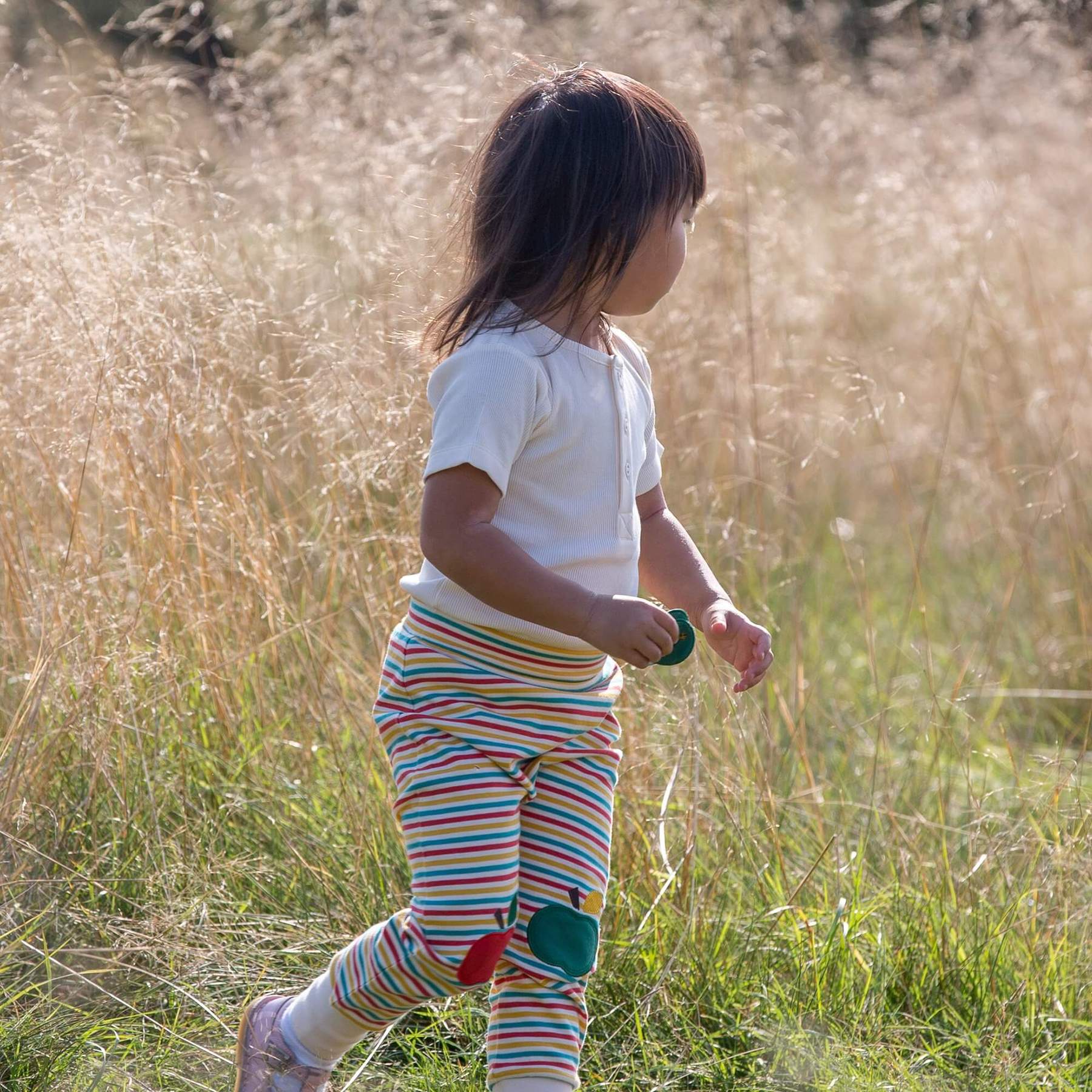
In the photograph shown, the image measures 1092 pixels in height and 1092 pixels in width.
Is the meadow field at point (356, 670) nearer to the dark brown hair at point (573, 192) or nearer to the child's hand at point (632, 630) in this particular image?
the dark brown hair at point (573, 192)

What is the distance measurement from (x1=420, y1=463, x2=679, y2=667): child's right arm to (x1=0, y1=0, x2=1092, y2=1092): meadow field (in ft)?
1.85

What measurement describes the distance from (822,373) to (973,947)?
3.16 metres

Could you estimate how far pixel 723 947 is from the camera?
2131 millimetres

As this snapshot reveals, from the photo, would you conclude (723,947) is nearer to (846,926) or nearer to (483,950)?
(846,926)

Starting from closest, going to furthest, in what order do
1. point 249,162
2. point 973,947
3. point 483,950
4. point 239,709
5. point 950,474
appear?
point 483,950, point 973,947, point 239,709, point 249,162, point 950,474

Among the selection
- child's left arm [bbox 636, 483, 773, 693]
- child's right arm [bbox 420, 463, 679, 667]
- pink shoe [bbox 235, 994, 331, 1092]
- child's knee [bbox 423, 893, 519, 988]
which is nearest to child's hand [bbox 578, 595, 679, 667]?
child's right arm [bbox 420, 463, 679, 667]

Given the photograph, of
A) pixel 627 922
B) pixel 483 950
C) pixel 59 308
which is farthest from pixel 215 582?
pixel 483 950

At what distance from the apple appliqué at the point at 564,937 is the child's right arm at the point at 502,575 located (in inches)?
14.0

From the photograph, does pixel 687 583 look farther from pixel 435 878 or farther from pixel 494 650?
pixel 435 878

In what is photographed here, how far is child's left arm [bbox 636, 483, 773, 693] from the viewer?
165 centimetres

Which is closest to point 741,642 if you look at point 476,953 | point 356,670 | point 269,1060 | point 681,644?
point 681,644

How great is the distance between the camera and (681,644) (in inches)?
59.6

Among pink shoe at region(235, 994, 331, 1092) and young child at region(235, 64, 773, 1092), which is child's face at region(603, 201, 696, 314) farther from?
pink shoe at region(235, 994, 331, 1092)

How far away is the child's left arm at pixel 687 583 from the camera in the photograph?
1.65m
